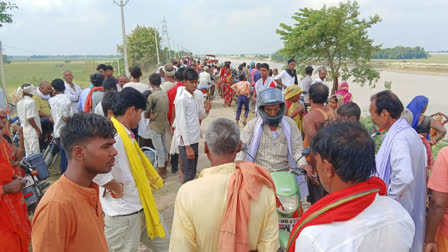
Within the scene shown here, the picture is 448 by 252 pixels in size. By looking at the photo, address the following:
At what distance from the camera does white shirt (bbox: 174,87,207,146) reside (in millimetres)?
4410

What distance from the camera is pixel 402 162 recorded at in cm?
222

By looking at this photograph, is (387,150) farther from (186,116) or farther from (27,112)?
(27,112)

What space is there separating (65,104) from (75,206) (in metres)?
4.43

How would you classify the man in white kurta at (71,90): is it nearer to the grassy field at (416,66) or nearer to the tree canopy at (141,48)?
the grassy field at (416,66)

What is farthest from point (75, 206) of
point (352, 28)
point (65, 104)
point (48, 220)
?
point (352, 28)

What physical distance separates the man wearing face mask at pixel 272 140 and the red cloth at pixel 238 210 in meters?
1.44

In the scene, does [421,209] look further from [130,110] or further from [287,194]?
[130,110]

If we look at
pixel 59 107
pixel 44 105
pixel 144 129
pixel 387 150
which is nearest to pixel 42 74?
pixel 44 105

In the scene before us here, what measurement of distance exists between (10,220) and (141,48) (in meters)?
44.4

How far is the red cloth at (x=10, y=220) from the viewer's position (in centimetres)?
250

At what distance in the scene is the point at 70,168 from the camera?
5.60 ft

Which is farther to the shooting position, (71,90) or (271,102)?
(71,90)

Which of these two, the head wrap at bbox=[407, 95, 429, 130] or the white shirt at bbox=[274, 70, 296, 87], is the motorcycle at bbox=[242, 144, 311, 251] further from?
the white shirt at bbox=[274, 70, 296, 87]

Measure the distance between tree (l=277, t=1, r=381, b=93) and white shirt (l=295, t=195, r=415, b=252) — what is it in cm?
881
